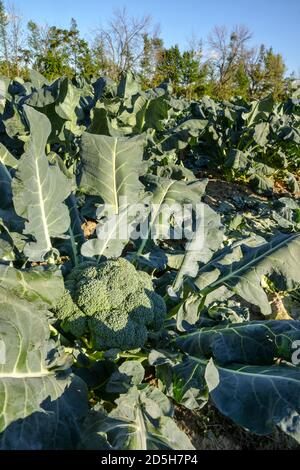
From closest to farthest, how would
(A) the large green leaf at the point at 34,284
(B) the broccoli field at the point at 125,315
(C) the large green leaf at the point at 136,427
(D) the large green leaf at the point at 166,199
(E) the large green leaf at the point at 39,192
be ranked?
(C) the large green leaf at the point at 136,427
(B) the broccoli field at the point at 125,315
(A) the large green leaf at the point at 34,284
(E) the large green leaf at the point at 39,192
(D) the large green leaf at the point at 166,199

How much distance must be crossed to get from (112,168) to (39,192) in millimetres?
476

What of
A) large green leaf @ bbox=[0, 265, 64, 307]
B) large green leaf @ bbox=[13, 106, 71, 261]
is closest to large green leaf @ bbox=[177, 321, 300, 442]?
large green leaf @ bbox=[0, 265, 64, 307]

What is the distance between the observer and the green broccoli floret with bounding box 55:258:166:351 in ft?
6.31

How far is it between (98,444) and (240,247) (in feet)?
5.06

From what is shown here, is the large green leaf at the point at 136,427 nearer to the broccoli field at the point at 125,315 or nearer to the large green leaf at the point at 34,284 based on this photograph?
the broccoli field at the point at 125,315

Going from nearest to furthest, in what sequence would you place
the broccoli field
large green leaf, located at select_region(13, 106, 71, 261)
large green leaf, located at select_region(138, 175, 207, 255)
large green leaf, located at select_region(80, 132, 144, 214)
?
the broccoli field, large green leaf, located at select_region(13, 106, 71, 261), large green leaf, located at select_region(80, 132, 144, 214), large green leaf, located at select_region(138, 175, 207, 255)

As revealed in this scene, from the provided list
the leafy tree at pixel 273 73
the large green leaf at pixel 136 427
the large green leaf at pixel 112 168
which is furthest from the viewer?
the leafy tree at pixel 273 73

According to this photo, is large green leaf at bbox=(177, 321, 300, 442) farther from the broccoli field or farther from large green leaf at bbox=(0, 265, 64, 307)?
large green leaf at bbox=(0, 265, 64, 307)

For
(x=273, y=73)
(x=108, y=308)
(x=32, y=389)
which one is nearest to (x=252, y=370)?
(x=108, y=308)

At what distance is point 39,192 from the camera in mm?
2080

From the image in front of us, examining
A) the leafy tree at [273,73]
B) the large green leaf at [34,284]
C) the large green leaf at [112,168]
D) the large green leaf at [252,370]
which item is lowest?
the large green leaf at [252,370]

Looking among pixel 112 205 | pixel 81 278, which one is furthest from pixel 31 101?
pixel 81 278

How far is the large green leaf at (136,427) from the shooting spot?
1.35 m

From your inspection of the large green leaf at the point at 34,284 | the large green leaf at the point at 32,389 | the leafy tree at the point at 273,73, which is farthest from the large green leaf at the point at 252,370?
the leafy tree at the point at 273,73
